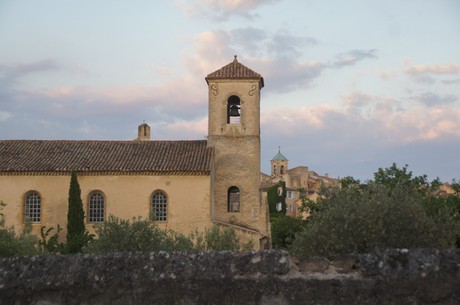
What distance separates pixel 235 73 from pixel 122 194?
38.2ft

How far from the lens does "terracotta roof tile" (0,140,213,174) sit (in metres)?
37.2

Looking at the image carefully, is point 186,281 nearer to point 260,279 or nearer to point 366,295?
point 260,279

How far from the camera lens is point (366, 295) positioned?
5.47 metres

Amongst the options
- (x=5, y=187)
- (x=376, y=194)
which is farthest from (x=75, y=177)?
(x=376, y=194)

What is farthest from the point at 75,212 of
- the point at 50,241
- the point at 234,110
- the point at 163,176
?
the point at 234,110

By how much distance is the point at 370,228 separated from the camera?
1306 cm

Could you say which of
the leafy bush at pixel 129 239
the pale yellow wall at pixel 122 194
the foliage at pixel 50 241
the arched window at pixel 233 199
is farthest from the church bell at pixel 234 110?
the leafy bush at pixel 129 239

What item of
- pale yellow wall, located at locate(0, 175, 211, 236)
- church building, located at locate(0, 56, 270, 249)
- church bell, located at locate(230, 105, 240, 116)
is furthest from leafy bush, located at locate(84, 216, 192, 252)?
church bell, located at locate(230, 105, 240, 116)

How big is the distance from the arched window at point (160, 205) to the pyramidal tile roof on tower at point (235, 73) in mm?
9074

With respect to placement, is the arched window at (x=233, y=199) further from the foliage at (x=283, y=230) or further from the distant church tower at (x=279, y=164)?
the distant church tower at (x=279, y=164)

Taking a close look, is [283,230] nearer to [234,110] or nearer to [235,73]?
[234,110]

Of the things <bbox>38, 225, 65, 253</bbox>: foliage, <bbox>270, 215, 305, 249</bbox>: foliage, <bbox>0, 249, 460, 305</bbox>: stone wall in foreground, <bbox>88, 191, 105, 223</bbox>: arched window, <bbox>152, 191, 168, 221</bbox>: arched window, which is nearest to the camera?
<bbox>0, 249, 460, 305</bbox>: stone wall in foreground

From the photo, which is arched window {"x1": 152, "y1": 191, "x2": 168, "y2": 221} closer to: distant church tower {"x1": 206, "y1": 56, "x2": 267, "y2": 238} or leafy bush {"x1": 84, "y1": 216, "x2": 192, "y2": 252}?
distant church tower {"x1": 206, "y1": 56, "x2": 267, "y2": 238}

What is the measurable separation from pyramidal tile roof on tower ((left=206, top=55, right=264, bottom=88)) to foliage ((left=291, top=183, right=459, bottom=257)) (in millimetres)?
26625
